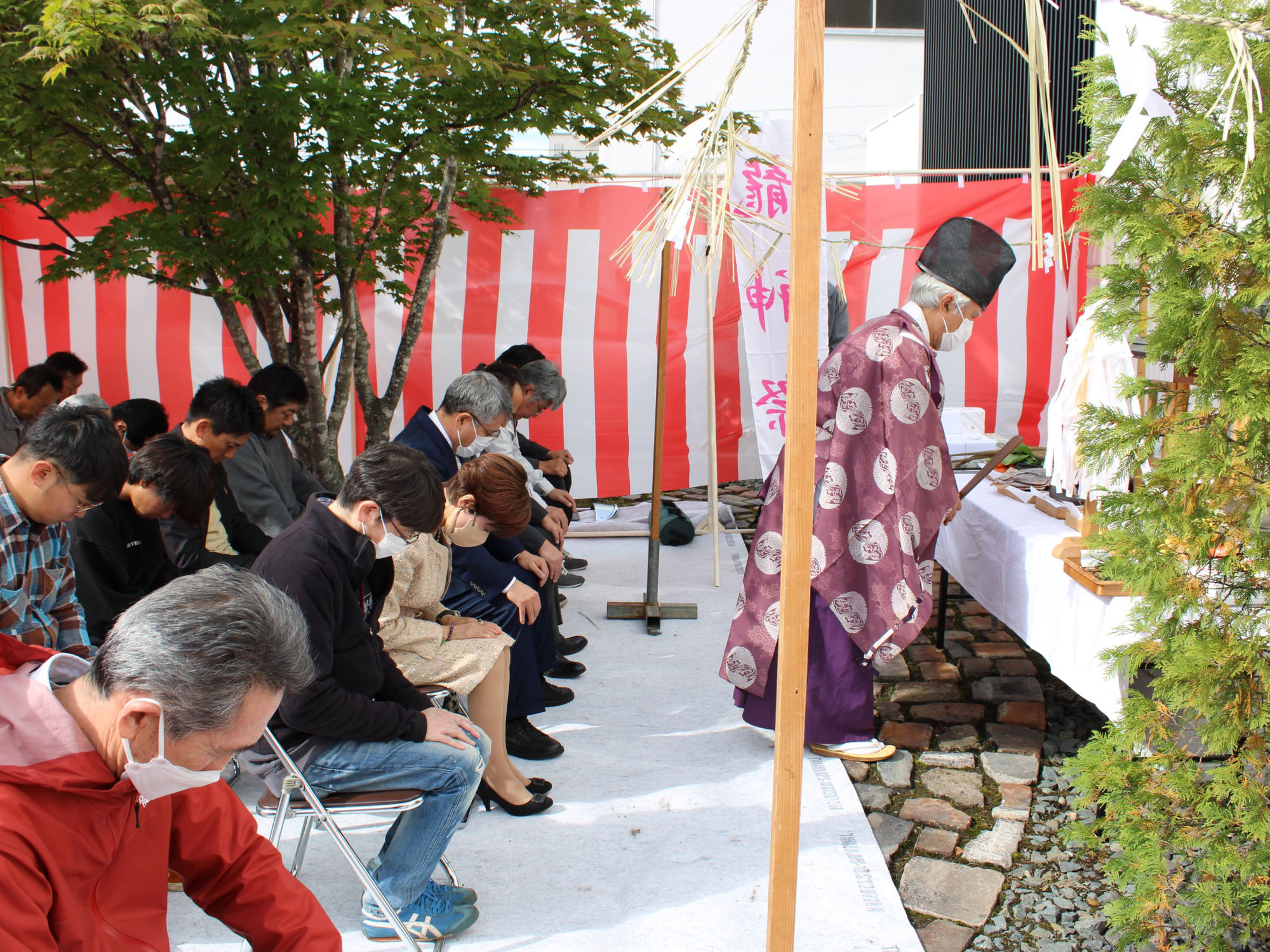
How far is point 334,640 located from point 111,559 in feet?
3.48

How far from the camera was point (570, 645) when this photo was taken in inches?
185

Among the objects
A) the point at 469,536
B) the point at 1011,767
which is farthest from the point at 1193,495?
the point at 469,536

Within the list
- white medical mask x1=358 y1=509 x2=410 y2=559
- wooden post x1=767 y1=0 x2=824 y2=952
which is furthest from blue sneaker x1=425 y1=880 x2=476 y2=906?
wooden post x1=767 y1=0 x2=824 y2=952

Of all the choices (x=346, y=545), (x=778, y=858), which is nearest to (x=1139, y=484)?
(x=778, y=858)

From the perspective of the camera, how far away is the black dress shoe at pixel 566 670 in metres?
4.39

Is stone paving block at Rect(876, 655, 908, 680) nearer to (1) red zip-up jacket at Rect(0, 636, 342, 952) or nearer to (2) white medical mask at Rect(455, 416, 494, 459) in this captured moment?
(2) white medical mask at Rect(455, 416, 494, 459)

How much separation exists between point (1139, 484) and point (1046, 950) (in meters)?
1.23

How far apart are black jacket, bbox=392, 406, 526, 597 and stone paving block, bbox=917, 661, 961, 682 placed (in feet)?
6.20

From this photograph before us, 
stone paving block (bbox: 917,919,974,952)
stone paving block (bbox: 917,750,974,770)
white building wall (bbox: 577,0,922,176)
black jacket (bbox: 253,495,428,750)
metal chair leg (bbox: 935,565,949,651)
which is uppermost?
white building wall (bbox: 577,0,922,176)

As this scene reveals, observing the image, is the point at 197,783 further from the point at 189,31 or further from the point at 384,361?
the point at 384,361

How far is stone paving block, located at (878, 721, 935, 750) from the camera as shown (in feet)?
12.2

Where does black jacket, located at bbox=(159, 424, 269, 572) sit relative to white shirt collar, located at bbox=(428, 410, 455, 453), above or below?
below

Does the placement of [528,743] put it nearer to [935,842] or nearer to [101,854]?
[935,842]

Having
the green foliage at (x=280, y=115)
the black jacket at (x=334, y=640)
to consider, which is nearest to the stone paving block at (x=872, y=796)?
the black jacket at (x=334, y=640)
